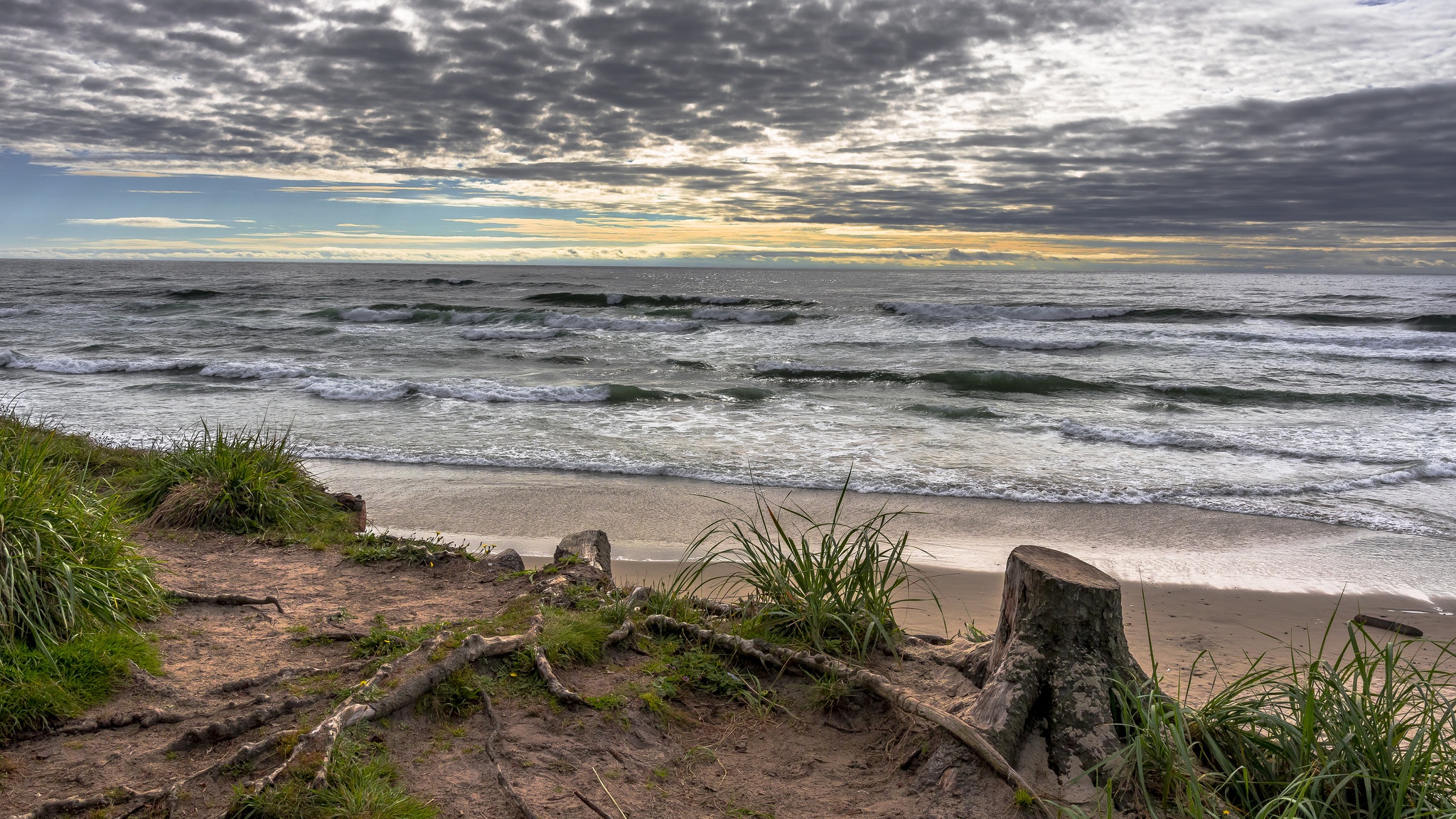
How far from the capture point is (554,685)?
3387 mm

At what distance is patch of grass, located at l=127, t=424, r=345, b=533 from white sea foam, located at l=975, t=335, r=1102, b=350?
2188 cm

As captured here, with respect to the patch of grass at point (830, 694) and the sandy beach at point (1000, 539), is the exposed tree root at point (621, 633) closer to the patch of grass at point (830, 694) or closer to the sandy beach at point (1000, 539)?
the patch of grass at point (830, 694)

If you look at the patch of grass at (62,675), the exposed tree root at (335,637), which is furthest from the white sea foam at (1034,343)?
the patch of grass at (62,675)

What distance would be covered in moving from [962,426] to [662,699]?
9.88 m

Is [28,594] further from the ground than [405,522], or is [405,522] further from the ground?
[28,594]

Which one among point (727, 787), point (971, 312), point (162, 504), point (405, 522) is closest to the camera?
point (727, 787)

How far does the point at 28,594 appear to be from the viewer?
3.29 m

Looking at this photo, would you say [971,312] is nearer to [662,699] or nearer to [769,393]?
[769,393]

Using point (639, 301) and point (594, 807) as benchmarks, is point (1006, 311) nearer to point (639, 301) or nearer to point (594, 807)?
point (639, 301)

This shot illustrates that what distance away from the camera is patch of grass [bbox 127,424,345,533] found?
19.0 feet

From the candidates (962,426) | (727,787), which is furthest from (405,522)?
(962,426)

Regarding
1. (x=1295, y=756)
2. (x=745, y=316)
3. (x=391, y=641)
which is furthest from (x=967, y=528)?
(x=745, y=316)

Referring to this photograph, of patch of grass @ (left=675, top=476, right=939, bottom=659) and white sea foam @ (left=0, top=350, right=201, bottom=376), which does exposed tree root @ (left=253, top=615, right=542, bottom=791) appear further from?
white sea foam @ (left=0, top=350, right=201, bottom=376)

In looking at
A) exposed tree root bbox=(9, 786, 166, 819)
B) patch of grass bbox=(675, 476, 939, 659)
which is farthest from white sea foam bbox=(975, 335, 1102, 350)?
exposed tree root bbox=(9, 786, 166, 819)
